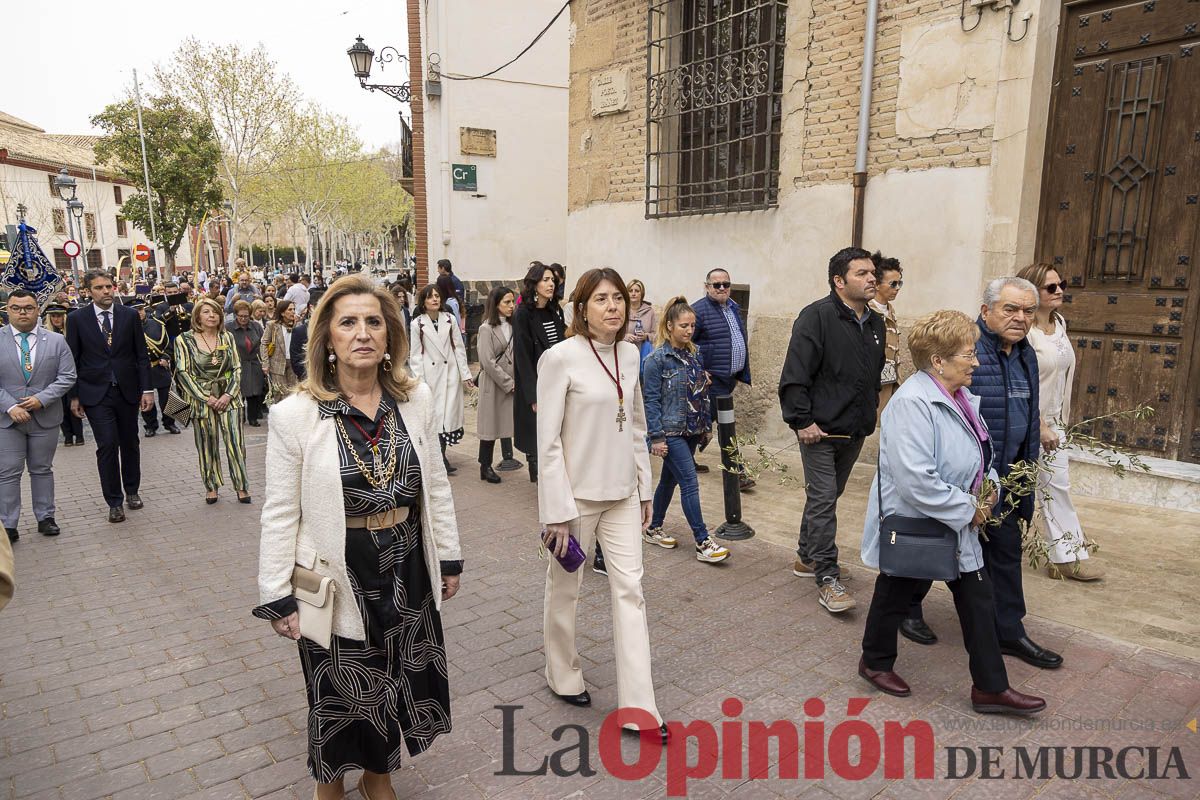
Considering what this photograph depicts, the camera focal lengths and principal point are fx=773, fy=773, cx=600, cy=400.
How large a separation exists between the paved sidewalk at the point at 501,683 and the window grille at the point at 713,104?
4867 millimetres

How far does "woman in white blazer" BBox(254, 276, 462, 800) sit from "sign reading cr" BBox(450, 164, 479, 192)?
1366cm

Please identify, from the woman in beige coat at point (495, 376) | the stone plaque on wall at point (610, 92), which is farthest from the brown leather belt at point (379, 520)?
the stone plaque on wall at point (610, 92)

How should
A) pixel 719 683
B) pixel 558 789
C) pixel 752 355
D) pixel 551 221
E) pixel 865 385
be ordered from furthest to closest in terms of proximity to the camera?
pixel 551 221
pixel 752 355
pixel 865 385
pixel 719 683
pixel 558 789

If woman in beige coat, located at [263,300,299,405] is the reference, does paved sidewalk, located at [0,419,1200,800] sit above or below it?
below

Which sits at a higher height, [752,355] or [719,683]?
[752,355]

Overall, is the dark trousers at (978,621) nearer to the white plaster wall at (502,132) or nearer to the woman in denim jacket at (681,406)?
the woman in denim jacket at (681,406)

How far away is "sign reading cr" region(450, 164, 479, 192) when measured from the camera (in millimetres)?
15570

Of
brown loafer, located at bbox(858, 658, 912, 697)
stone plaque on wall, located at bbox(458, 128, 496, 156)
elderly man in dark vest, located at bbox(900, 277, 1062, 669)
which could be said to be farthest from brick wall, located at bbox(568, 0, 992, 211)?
stone plaque on wall, located at bbox(458, 128, 496, 156)

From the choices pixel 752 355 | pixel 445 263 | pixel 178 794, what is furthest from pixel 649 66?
pixel 178 794

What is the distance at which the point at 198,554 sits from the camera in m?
5.78

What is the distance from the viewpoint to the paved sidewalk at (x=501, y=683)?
302 centimetres

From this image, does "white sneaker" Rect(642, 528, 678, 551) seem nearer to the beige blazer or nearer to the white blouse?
the white blouse

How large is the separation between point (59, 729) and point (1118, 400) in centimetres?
729

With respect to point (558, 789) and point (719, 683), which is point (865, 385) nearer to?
point (719, 683)
